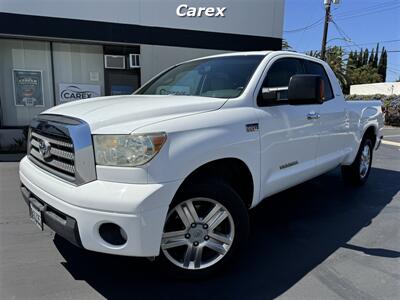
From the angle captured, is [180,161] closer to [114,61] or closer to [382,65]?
[114,61]

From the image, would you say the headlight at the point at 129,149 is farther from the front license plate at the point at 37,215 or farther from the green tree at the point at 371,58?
the green tree at the point at 371,58

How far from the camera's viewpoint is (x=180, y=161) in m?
2.42

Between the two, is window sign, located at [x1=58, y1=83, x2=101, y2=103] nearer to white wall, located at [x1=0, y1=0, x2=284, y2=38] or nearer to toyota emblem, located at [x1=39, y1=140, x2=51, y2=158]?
white wall, located at [x1=0, y1=0, x2=284, y2=38]

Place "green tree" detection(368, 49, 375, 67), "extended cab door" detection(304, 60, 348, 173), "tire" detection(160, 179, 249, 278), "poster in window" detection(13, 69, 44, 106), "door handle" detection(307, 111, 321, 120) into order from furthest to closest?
"green tree" detection(368, 49, 375, 67)
"poster in window" detection(13, 69, 44, 106)
"extended cab door" detection(304, 60, 348, 173)
"door handle" detection(307, 111, 321, 120)
"tire" detection(160, 179, 249, 278)

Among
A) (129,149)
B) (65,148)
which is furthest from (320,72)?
(65,148)

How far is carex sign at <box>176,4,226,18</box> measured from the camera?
10.4 metres

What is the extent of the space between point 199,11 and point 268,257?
9034 millimetres

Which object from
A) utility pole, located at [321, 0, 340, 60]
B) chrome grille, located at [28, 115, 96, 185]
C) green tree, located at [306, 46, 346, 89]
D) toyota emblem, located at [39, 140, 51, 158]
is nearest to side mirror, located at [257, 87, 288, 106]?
chrome grille, located at [28, 115, 96, 185]

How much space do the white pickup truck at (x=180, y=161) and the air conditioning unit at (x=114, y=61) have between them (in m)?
7.25

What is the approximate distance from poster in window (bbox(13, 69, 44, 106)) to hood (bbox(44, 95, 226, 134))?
815 centimetres

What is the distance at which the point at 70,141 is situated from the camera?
96.6 inches

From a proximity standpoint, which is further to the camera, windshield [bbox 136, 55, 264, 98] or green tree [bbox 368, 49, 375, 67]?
green tree [bbox 368, 49, 375, 67]

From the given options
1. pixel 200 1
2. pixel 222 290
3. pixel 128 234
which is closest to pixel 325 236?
pixel 222 290

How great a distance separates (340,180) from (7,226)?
5.17 m
